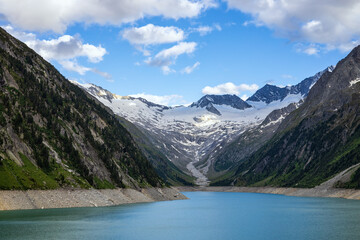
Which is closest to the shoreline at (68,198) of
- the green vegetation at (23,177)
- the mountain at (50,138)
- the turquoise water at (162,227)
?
the green vegetation at (23,177)

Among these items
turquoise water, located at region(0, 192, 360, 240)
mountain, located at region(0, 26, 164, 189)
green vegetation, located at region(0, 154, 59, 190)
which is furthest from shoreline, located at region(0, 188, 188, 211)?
turquoise water, located at region(0, 192, 360, 240)

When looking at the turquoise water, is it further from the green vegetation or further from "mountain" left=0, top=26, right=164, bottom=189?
"mountain" left=0, top=26, right=164, bottom=189

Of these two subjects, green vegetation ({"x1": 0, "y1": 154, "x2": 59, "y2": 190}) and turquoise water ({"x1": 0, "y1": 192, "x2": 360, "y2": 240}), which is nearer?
turquoise water ({"x1": 0, "y1": 192, "x2": 360, "y2": 240})

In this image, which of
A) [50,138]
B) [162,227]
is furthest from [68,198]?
[162,227]

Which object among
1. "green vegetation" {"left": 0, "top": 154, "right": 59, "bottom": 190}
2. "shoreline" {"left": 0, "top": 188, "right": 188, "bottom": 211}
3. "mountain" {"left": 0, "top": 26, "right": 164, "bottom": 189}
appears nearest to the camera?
"shoreline" {"left": 0, "top": 188, "right": 188, "bottom": 211}

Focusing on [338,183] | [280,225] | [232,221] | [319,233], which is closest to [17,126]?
[232,221]

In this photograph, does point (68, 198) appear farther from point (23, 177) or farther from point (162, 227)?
point (162, 227)

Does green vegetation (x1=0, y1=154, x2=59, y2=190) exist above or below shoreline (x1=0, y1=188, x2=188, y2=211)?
above

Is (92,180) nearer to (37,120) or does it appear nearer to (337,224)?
(37,120)

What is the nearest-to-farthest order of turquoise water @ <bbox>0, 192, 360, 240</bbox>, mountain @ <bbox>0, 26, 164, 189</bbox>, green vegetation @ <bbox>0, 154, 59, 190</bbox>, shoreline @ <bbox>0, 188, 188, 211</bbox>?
turquoise water @ <bbox>0, 192, 360, 240</bbox> < shoreline @ <bbox>0, 188, 188, 211</bbox> < green vegetation @ <bbox>0, 154, 59, 190</bbox> < mountain @ <bbox>0, 26, 164, 189</bbox>
